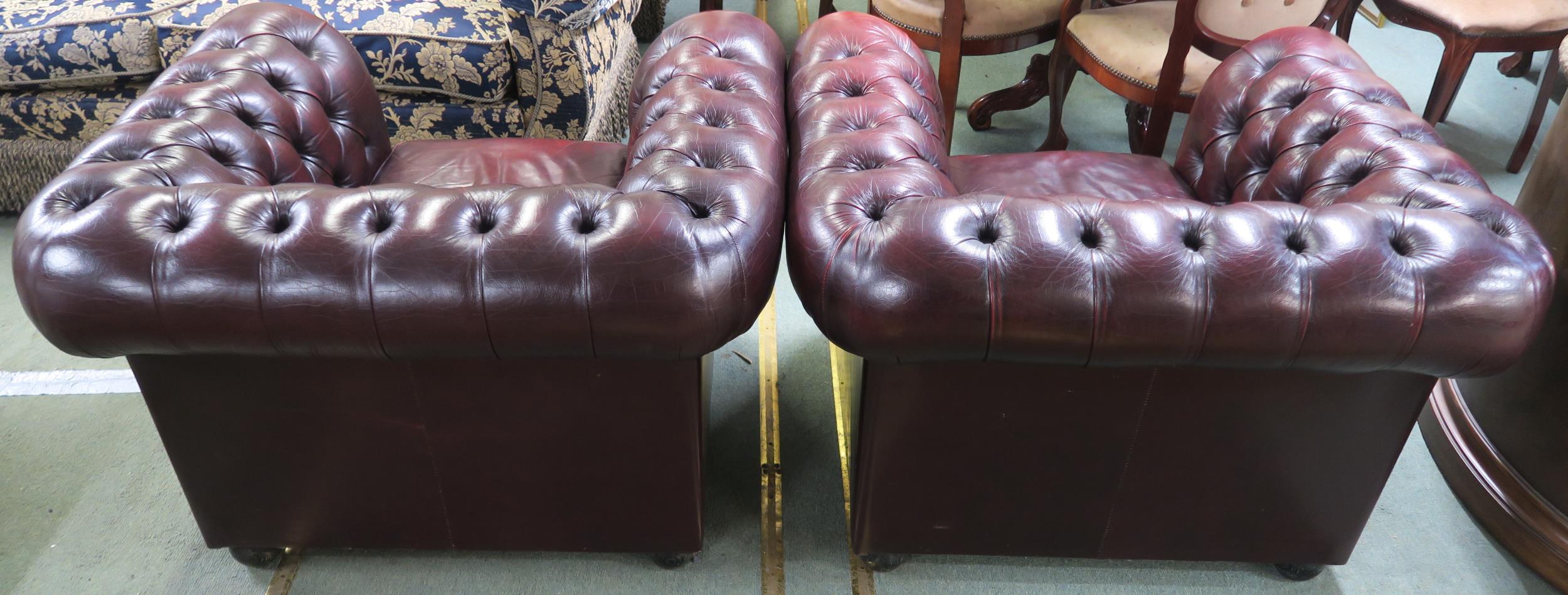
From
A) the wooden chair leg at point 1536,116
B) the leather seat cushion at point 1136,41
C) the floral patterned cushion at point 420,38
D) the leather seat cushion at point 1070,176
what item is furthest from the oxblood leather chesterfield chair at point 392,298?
the wooden chair leg at point 1536,116

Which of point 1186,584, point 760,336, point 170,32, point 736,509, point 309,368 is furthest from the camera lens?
point 170,32

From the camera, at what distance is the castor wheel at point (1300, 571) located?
1595mm

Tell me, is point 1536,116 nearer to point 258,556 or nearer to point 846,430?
point 846,430

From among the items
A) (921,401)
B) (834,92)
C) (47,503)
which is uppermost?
(834,92)

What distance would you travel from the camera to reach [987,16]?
2568 mm

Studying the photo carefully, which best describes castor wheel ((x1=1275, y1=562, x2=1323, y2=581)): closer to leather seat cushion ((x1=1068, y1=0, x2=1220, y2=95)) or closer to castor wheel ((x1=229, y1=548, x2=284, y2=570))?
leather seat cushion ((x1=1068, y1=0, x2=1220, y2=95))

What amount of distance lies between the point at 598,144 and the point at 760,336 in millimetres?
559

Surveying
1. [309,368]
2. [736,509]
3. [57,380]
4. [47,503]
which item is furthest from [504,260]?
[57,380]

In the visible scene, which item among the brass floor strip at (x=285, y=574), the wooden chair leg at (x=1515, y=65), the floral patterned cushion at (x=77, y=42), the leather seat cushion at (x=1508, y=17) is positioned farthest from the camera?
the wooden chair leg at (x=1515, y=65)

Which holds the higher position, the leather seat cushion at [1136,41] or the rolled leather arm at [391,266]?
the rolled leather arm at [391,266]

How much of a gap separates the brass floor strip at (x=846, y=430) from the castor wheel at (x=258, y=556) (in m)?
0.95

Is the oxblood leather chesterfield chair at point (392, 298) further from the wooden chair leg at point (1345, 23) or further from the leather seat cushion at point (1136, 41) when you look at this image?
the wooden chair leg at point (1345, 23)

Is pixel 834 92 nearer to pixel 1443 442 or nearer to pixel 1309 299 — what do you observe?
pixel 1309 299

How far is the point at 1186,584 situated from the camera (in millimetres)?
1616
